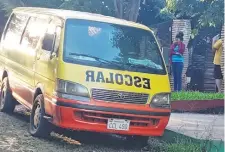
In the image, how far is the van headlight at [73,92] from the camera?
248 inches

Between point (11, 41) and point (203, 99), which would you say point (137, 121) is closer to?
point (11, 41)

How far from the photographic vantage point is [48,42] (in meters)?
7.05

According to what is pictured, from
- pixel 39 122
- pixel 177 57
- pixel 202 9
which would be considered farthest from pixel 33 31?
pixel 202 9

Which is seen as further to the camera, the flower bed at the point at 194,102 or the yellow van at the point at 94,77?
the flower bed at the point at 194,102

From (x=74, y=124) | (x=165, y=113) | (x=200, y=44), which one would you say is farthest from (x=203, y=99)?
(x=200, y=44)

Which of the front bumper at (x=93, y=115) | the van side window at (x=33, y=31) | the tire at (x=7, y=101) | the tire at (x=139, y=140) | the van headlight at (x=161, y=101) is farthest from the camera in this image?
the tire at (x=7, y=101)

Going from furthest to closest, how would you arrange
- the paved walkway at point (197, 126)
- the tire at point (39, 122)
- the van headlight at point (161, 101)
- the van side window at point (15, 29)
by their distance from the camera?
1. the van side window at point (15, 29)
2. the paved walkway at point (197, 126)
3. the tire at point (39, 122)
4. the van headlight at point (161, 101)

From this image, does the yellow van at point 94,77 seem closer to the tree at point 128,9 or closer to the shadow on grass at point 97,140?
the shadow on grass at point 97,140

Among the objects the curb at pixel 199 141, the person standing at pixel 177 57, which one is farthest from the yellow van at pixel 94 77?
the person standing at pixel 177 57

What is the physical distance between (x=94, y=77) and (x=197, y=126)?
90.2 inches

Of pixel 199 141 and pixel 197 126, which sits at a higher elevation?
pixel 199 141

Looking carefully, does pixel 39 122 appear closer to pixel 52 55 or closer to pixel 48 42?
pixel 52 55

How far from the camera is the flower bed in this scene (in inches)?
402

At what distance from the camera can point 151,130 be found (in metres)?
6.67
